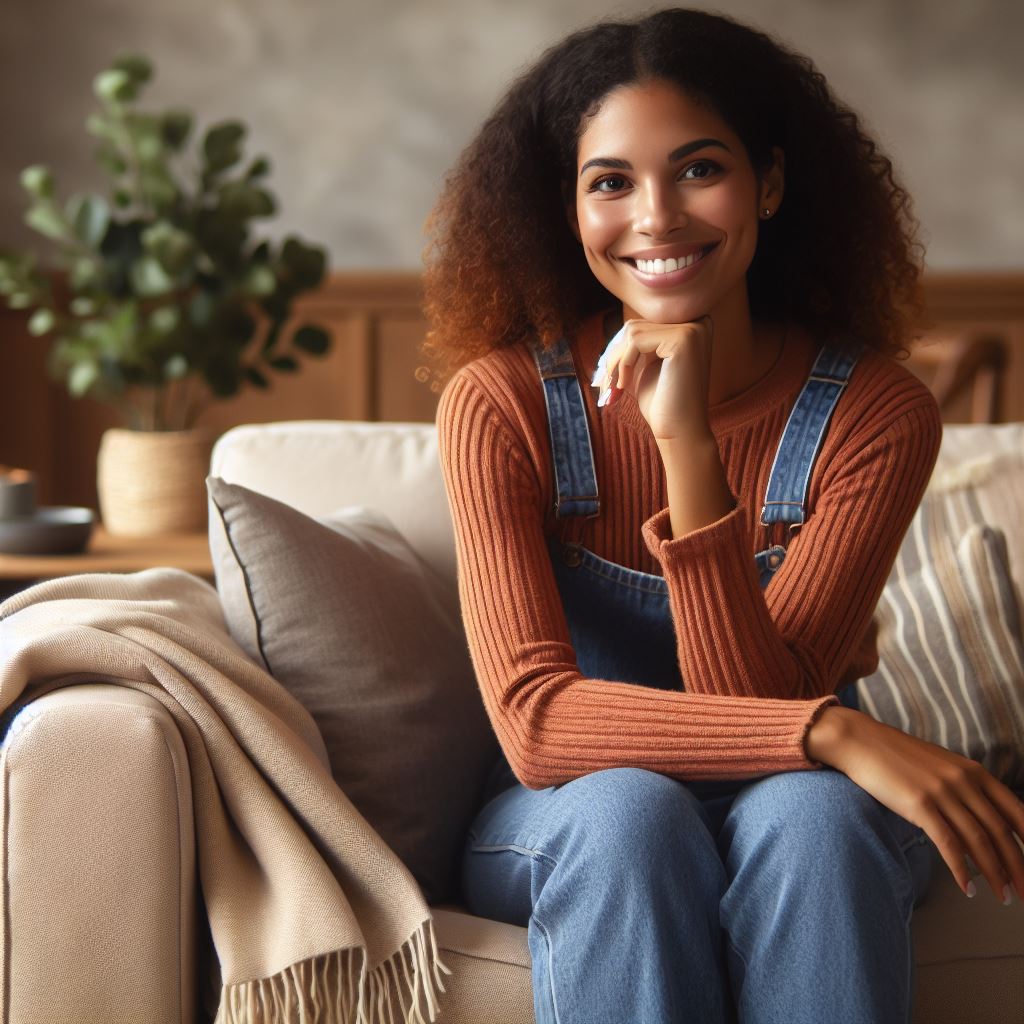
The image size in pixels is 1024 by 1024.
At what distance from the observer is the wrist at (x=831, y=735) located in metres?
1.20

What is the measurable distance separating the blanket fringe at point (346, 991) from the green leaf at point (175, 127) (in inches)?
76.4

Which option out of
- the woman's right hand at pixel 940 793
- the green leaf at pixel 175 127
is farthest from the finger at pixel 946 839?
Answer: the green leaf at pixel 175 127

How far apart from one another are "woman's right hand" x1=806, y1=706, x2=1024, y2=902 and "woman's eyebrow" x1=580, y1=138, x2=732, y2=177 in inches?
23.0

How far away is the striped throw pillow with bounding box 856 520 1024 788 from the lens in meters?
1.67

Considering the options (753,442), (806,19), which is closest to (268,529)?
(753,442)

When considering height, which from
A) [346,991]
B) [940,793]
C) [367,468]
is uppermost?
[367,468]

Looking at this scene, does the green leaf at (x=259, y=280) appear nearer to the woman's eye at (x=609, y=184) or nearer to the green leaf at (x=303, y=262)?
the green leaf at (x=303, y=262)

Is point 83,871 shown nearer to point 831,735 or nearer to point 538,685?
point 538,685

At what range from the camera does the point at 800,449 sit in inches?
57.2

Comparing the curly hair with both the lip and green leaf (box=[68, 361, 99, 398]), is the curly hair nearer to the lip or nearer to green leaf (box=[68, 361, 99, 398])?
the lip

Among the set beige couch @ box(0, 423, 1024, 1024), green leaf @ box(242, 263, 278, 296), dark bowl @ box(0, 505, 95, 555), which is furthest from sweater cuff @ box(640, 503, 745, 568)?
green leaf @ box(242, 263, 278, 296)

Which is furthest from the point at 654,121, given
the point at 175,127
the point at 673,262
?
the point at 175,127

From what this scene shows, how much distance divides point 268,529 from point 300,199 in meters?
2.60

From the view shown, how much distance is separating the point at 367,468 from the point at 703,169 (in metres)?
0.70
